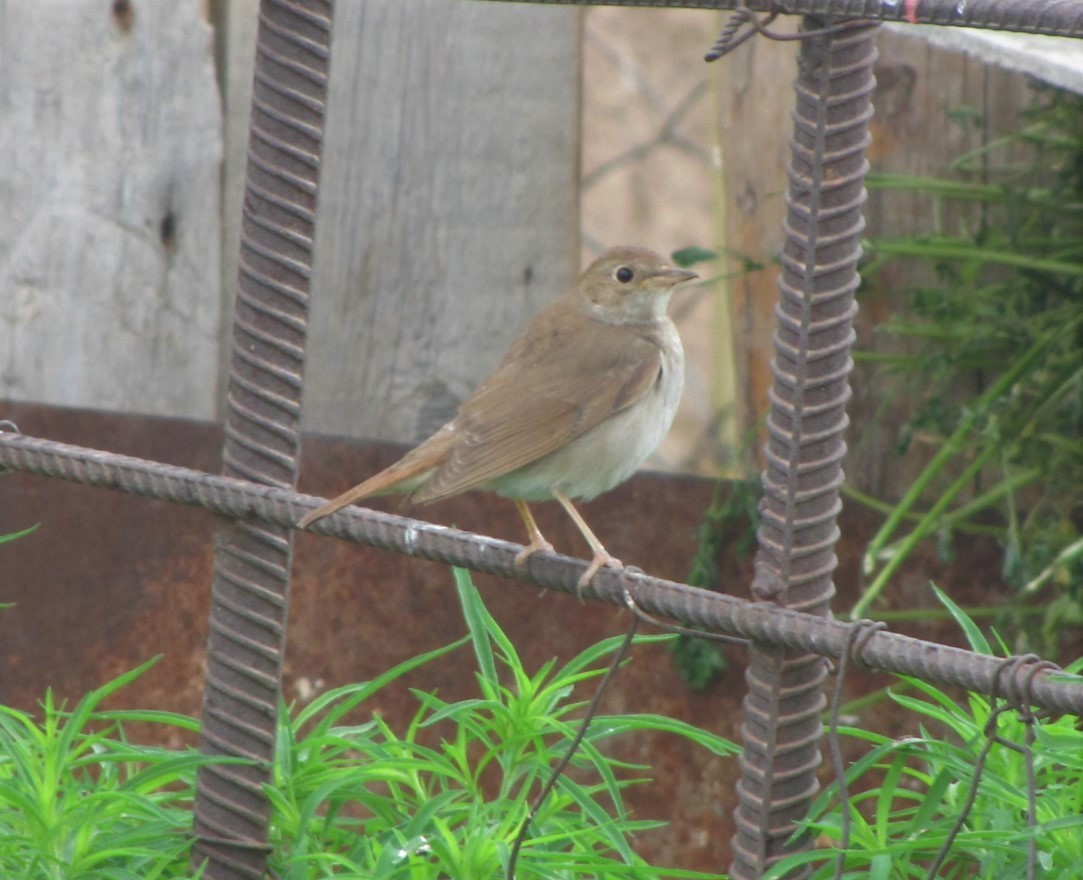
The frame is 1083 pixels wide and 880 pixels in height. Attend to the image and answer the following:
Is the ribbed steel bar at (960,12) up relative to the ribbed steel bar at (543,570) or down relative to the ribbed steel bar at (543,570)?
up

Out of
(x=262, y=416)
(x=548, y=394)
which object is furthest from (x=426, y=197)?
(x=262, y=416)

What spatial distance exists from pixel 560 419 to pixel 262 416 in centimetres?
93

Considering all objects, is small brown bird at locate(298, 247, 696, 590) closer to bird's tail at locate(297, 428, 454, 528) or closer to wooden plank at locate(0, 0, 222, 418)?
bird's tail at locate(297, 428, 454, 528)

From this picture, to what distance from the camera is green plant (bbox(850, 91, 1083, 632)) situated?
3797 mm

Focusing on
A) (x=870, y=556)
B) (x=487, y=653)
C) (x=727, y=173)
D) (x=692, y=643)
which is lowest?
(x=692, y=643)

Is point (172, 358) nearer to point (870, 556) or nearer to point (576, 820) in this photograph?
point (870, 556)

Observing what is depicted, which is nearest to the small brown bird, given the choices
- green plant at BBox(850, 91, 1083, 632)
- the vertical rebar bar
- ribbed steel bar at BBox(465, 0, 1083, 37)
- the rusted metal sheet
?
the rusted metal sheet

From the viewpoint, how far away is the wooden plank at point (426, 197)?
4.39 meters

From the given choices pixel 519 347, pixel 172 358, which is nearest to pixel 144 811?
pixel 519 347

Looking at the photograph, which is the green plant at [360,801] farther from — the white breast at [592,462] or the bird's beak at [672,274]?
the bird's beak at [672,274]

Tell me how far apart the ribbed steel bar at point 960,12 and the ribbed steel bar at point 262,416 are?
658 mm

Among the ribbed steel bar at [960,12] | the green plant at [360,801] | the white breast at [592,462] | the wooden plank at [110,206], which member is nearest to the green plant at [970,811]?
the green plant at [360,801]

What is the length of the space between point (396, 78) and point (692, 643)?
1.67 meters

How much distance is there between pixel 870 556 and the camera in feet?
12.1
